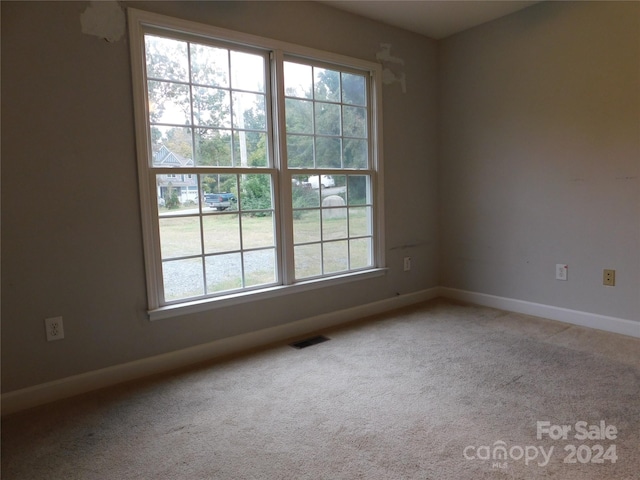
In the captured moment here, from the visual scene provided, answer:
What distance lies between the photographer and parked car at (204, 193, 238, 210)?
2602 mm

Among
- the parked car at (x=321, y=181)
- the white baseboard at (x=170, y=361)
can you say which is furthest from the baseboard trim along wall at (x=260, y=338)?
the parked car at (x=321, y=181)

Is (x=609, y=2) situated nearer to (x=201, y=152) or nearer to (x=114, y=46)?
(x=201, y=152)

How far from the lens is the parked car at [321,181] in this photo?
3074 millimetres

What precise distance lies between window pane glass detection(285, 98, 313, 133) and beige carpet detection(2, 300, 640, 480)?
5.10 ft

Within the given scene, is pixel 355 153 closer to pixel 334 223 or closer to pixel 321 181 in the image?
pixel 321 181

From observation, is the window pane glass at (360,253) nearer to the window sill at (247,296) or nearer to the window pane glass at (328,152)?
the window sill at (247,296)

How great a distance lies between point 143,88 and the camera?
2.32 meters

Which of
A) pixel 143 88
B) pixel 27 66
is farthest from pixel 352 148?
pixel 27 66

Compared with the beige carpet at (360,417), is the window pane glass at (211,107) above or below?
above

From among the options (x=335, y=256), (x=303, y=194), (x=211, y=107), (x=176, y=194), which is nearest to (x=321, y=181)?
(x=303, y=194)

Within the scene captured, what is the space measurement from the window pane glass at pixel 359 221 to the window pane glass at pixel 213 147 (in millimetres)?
1128

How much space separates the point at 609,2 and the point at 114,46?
3.14 meters

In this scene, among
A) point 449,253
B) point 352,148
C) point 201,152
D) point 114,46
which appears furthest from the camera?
point 449,253

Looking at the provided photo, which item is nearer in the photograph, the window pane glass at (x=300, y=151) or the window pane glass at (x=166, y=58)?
the window pane glass at (x=166, y=58)
